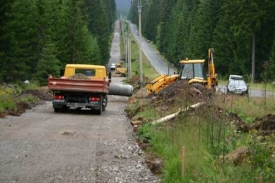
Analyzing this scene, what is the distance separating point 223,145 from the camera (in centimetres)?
1121

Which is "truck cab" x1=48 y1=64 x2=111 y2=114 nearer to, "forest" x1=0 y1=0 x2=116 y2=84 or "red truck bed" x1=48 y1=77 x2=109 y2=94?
"red truck bed" x1=48 y1=77 x2=109 y2=94

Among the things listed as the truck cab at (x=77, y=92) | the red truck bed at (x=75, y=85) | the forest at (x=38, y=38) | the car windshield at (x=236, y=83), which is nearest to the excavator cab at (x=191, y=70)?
the truck cab at (x=77, y=92)

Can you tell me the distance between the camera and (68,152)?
13156mm

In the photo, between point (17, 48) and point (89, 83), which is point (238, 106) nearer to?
point (89, 83)

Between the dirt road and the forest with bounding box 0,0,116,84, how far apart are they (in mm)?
27168

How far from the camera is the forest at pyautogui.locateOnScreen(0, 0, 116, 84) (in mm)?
46031

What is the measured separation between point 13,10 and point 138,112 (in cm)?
2698

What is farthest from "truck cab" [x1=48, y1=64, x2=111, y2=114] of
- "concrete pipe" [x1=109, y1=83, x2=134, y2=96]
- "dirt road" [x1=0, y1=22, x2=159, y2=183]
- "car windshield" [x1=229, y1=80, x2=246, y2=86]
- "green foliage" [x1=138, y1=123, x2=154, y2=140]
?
"car windshield" [x1=229, y1=80, x2=246, y2=86]

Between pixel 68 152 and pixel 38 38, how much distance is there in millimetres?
45387

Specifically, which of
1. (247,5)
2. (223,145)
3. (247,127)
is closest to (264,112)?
(247,127)

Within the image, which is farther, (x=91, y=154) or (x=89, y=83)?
(x=89, y=83)

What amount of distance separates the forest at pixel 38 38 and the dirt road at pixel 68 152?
1070 inches

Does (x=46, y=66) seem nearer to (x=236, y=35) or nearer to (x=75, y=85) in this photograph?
(x=236, y=35)

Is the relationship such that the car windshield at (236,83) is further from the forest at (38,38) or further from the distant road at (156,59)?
the distant road at (156,59)
